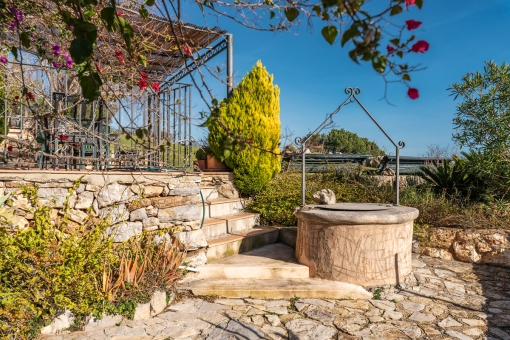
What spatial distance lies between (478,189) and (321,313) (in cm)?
387

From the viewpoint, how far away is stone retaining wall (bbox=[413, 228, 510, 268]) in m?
4.66

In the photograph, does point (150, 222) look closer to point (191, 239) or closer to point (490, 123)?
point (191, 239)

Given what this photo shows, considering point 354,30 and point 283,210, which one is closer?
point 354,30

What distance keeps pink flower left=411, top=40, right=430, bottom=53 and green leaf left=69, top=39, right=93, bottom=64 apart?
40.3 inches

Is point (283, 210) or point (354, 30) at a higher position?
point (354, 30)

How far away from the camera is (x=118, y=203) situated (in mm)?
3268

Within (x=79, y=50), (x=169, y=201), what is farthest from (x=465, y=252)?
(x=79, y=50)

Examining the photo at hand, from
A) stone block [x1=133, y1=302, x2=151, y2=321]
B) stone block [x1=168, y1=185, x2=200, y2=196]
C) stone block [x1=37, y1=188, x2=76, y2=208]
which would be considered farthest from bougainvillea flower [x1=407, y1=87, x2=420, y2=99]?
stone block [x1=168, y1=185, x2=200, y2=196]

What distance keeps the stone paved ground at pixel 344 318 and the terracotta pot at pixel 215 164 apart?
127 inches

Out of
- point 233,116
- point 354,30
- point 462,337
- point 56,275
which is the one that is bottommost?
point 462,337

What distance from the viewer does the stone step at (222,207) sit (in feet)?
16.7

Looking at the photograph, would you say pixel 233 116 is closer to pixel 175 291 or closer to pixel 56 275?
pixel 175 291

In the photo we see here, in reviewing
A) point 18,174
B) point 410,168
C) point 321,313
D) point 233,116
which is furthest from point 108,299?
point 410,168

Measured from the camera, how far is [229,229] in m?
4.93
